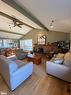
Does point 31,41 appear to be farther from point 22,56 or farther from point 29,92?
point 29,92

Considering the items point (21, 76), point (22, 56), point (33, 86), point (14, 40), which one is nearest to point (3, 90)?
point (21, 76)

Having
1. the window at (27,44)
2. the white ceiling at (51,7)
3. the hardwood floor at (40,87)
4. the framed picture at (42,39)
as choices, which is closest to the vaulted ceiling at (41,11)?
the white ceiling at (51,7)

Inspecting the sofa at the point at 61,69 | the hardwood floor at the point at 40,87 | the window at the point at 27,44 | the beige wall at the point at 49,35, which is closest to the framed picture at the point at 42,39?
the beige wall at the point at 49,35

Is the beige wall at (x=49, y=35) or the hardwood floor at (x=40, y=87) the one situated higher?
the beige wall at (x=49, y=35)

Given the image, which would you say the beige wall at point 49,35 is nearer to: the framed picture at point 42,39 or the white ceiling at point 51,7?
the framed picture at point 42,39

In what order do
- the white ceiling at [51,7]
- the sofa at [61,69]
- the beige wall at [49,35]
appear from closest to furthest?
the white ceiling at [51,7], the sofa at [61,69], the beige wall at [49,35]

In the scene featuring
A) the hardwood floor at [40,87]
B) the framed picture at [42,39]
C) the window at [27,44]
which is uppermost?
the framed picture at [42,39]

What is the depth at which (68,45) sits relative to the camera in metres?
7.53

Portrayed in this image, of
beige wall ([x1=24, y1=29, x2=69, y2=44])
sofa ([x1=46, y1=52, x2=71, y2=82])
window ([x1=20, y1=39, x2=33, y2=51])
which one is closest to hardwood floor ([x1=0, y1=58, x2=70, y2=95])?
sofa ([x1=46, y1=52, x2=71, y2=82])

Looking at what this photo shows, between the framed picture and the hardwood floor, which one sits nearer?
the hardwood floor

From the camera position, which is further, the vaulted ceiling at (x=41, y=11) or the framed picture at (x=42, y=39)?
the framed picture at (x=42, y=39)

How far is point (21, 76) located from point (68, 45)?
232 inches

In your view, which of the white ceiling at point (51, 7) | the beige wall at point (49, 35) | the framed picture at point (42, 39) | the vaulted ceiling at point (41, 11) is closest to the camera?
the white ceiling at point (51, 7)

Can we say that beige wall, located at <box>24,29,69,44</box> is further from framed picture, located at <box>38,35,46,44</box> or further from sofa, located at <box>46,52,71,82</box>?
sofa, located at <box>46,52,71,82</box>
